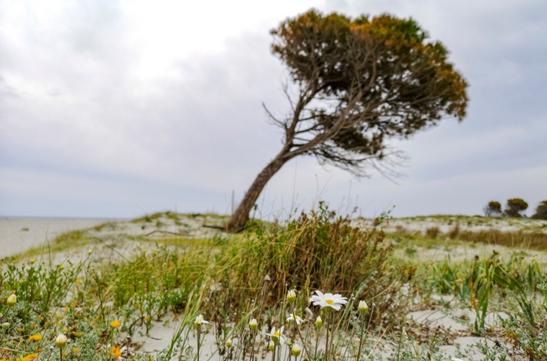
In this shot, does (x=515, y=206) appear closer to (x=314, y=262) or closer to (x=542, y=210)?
(x=542, y=210)

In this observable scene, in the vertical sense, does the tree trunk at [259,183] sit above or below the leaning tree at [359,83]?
below

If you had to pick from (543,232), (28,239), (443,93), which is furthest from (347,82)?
(28,239)

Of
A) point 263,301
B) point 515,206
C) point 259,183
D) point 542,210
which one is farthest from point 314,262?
point 259,183

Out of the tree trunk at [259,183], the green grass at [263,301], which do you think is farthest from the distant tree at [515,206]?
the tree trunk at [259,183]

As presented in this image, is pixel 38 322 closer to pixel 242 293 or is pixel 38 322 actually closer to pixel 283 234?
pixel 242 293

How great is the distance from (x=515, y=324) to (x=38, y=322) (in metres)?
2.74

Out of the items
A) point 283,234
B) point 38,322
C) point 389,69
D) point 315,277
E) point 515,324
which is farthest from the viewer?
point 389,69

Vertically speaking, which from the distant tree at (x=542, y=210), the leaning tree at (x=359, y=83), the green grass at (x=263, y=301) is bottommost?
the green grass at (x=263, y=301)

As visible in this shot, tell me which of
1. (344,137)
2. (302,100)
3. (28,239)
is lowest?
(28,239)

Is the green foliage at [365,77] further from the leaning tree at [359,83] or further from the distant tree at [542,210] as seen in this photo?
the distant tree at [542,210]

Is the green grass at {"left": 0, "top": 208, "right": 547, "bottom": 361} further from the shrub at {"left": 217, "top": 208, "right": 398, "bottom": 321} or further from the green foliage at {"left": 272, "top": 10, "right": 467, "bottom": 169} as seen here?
the green foliage at {"left": 272, "top": 10, "right": 467, "bottom": 169}

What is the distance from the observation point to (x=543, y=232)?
5.61m

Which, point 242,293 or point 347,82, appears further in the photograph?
point 347,82

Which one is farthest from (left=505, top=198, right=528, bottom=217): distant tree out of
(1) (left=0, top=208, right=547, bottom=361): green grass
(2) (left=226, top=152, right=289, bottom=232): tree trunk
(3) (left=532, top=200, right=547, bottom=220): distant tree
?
(2) (left=226, top=152, right=289, bottom=232): tree trunk
